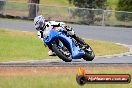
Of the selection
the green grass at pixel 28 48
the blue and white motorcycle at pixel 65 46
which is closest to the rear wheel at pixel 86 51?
the blue and white motorcycle at pixel 65 46

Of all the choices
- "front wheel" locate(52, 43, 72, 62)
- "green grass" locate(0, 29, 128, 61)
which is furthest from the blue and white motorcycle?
"green grass" locate(0, 29, 128, 61)

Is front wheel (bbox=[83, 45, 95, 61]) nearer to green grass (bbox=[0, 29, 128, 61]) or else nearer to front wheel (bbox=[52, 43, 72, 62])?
front wheel (bbox=[52, 43, 72, 62])

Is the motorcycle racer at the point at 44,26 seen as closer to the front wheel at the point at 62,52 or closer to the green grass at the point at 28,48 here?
the front wheel at the point at 62,52

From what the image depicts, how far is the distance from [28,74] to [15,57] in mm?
7040

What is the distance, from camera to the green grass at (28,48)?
745 inches

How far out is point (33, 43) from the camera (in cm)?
1909

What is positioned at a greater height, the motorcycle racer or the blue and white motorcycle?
the motorcycle racer

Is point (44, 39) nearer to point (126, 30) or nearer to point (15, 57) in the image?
point (15, 57)

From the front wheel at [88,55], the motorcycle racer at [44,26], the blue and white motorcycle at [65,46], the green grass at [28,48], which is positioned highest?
the motorcycle racer at [44,26]

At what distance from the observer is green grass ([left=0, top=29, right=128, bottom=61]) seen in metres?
18.9

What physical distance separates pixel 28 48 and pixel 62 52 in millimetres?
8812

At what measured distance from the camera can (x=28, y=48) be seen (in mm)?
18406

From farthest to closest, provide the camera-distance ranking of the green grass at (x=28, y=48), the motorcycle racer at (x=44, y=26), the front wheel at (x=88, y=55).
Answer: the green grass at (x=28, y=48)
the front wheel at (x=88, y=55)
the motorcycle racer at (x=44, y=26)

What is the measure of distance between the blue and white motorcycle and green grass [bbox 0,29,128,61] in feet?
17.8
